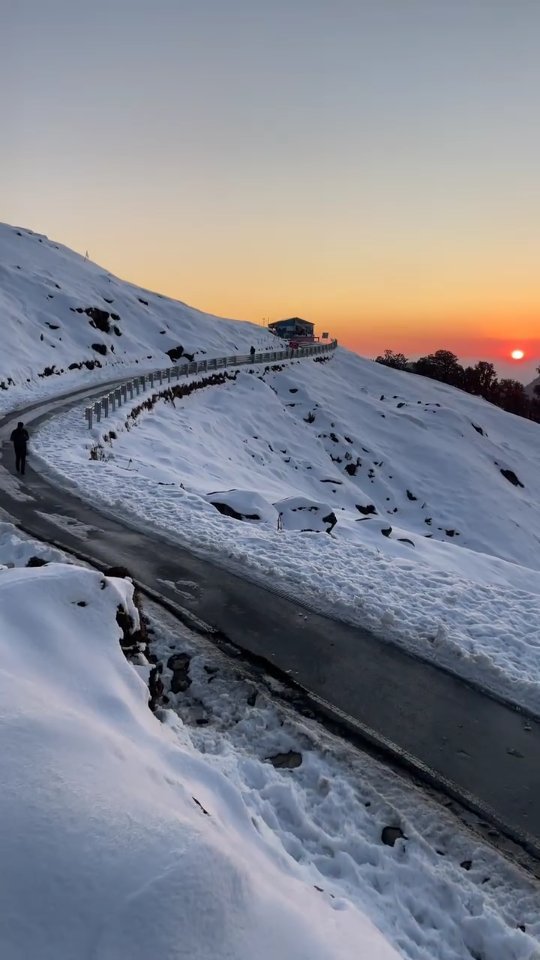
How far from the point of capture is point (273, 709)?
22.7 ft

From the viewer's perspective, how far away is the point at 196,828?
144 inches

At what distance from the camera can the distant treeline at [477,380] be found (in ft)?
306

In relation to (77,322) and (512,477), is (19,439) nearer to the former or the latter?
(77,322)

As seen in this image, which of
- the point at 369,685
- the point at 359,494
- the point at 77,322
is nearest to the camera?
the point at 369,685

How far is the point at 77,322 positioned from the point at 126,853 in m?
58.3

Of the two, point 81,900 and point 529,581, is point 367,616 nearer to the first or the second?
point 81,900

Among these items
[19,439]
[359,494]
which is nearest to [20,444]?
[19,439]

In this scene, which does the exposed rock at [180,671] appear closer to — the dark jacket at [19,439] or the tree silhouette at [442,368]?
the dark jacket at [19,439]

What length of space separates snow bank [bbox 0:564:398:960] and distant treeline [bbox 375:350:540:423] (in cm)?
9323

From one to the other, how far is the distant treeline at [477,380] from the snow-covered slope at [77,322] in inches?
1031

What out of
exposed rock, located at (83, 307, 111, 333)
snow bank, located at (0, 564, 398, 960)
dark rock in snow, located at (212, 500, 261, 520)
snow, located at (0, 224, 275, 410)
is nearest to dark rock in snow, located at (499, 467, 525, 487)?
snow, located at (0, 224, 275, 410)

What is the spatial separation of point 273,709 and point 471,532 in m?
34.1

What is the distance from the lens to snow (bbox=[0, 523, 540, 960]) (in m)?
3.04

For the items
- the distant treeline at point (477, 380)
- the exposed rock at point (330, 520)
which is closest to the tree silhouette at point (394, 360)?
the distant treeline at point (477, 380)
